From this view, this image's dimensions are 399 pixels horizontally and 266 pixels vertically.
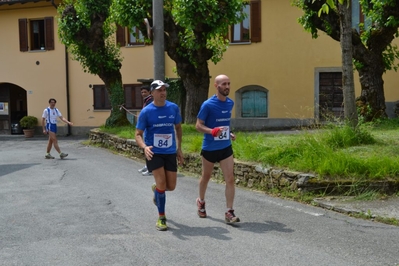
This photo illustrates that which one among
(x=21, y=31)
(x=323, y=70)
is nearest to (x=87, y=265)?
(x=323, y=70)

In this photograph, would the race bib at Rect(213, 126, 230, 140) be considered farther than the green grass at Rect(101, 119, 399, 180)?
No

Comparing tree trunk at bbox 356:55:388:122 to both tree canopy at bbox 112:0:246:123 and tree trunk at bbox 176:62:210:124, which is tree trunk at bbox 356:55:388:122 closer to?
tree canopy at bbox 112:0:246:123

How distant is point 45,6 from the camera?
2833 cm

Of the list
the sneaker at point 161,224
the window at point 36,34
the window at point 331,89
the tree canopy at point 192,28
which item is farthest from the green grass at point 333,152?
the window at point 36,34

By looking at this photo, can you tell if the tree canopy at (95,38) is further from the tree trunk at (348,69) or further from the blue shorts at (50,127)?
the tree trunk at (348,69)

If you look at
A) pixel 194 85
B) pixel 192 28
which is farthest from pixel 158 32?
pixel 194 85

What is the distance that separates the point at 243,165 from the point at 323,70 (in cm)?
1376

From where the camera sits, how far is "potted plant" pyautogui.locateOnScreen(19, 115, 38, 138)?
28344 mm

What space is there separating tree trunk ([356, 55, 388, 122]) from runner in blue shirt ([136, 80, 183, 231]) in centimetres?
1041

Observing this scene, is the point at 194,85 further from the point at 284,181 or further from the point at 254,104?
the point at 284,181

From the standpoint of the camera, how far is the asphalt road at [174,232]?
5.41 m

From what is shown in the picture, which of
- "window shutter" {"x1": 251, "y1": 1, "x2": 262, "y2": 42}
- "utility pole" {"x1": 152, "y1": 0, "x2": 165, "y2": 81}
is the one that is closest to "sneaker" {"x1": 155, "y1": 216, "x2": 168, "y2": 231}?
"utility pole" {"x1": 152, "y1": 0, "x2": 165, "y2": 81}

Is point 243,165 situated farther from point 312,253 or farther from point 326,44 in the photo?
point 326,44

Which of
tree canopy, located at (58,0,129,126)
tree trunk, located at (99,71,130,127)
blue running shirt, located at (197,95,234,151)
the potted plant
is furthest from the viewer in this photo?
the potted plant
